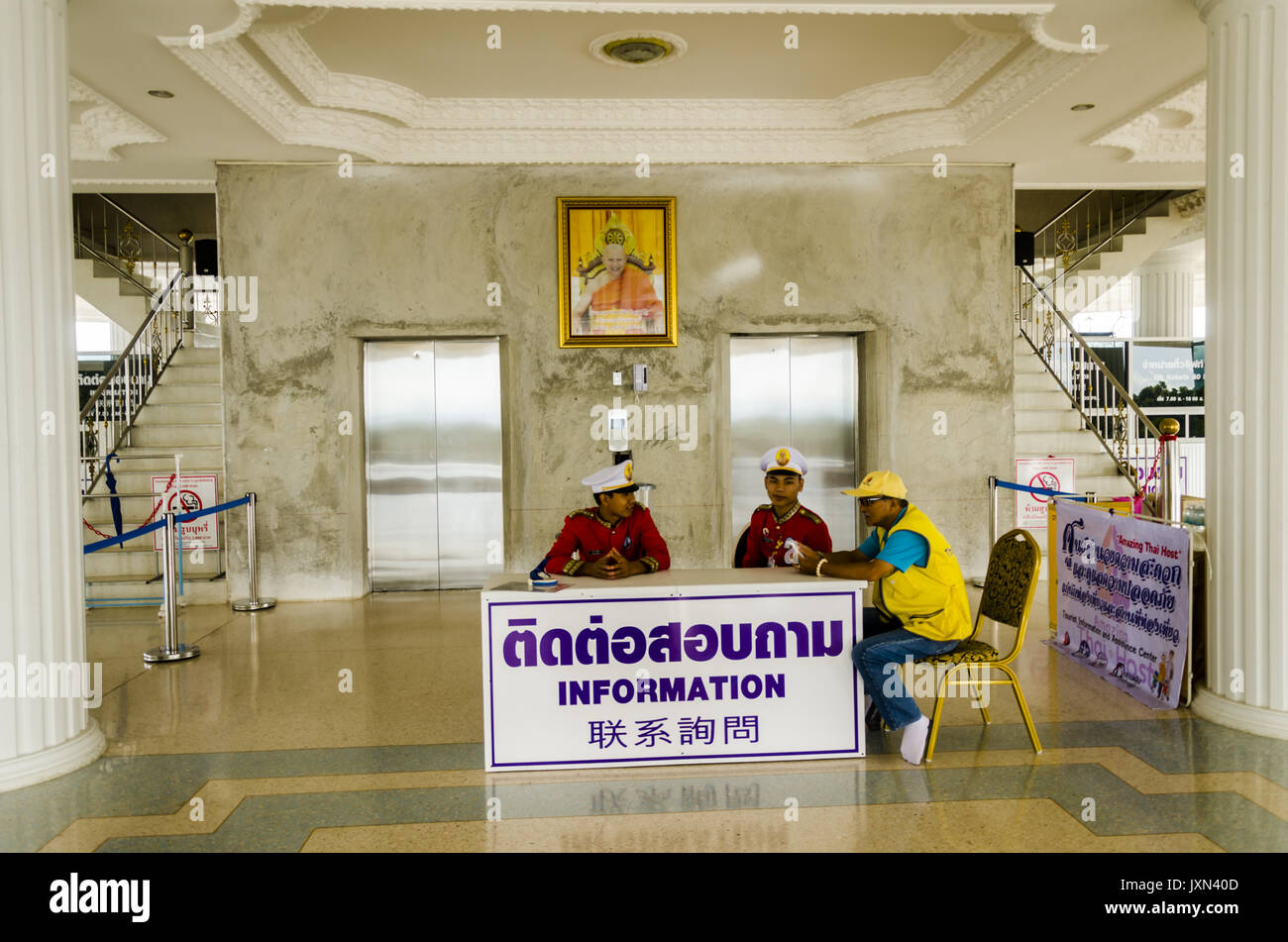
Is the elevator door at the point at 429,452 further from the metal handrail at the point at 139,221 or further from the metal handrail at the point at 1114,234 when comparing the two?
the metal handrail at the point at 1114,234

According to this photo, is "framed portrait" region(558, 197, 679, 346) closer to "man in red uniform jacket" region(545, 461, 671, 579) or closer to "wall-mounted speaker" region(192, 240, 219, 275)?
"man in red uniform jacket" region(545, 461, 671, 579)

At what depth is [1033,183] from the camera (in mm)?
10586

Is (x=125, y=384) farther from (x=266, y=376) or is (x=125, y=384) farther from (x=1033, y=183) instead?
(x=1033, y=183)

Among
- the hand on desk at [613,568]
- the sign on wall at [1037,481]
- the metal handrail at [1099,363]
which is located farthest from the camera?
the metal handrail at [1099,363]

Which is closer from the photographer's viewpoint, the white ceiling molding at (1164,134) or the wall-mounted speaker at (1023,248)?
the white ceiling molding at (1164,134)

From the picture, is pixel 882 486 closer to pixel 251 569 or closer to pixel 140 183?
pixel 251 569

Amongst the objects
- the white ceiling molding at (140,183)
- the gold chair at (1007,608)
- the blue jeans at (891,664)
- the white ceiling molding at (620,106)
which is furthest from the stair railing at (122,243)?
the gold chair at (1007,608)

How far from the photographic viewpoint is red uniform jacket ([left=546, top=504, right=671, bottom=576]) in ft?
17.6

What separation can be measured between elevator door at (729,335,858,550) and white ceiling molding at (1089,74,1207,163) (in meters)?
3.05

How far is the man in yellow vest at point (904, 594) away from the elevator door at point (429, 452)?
5.46m

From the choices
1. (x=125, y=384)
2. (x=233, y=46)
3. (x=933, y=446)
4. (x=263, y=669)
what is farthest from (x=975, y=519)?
(x=125, y=384)

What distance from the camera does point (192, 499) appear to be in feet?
31.3

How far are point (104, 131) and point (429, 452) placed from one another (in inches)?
152

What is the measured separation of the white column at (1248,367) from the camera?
5.02 metres
